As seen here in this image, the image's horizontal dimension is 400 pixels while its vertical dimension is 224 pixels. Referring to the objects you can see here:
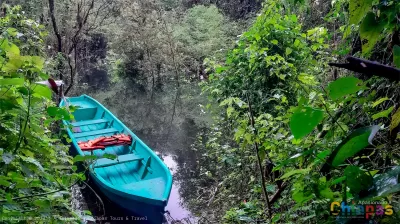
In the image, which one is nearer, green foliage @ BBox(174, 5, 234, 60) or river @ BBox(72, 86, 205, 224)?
river @ BBox(72, 86, 205, 224)

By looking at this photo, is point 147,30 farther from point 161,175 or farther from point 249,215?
point 249,215

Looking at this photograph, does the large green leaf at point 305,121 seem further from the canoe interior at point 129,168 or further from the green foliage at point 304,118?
the canoe interior at point 129,168

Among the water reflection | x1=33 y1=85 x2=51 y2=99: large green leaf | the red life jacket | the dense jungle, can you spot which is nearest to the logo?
the dense jungle

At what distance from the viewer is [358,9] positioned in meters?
0.73

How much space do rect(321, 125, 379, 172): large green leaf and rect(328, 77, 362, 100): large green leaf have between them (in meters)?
0.09

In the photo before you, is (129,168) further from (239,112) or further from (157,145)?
(157,145)

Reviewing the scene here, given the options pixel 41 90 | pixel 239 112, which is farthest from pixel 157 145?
pixel 41 90

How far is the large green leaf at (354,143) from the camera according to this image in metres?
0.61

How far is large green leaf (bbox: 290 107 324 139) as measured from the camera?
0.66 meters

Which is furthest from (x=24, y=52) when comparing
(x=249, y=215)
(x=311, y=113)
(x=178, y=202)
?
(x=311, y=113)

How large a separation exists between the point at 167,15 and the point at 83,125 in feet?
30.2

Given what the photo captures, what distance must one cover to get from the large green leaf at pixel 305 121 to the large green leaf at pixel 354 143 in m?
0.08

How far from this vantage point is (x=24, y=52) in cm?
467

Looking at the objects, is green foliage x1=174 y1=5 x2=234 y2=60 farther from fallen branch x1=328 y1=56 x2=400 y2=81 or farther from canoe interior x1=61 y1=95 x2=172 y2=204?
fallen branch x1=328 y1=56 x2=400 y2=81
